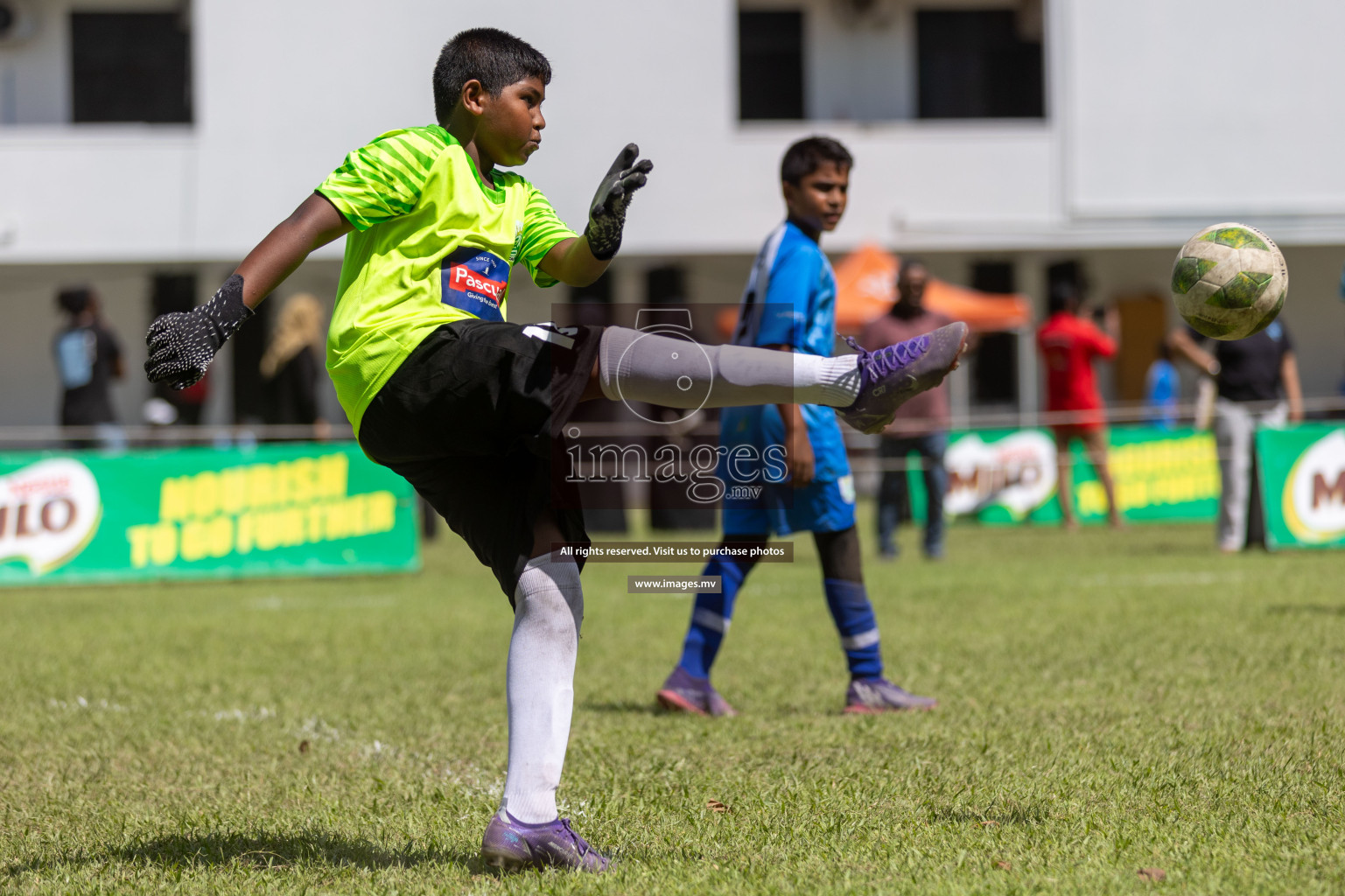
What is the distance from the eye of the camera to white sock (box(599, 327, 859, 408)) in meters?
3.15

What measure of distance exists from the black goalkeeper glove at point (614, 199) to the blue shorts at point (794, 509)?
2.31 m

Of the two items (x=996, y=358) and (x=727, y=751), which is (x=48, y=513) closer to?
(x=727, y=751)

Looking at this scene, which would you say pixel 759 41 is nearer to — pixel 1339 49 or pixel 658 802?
pixel 1339 49

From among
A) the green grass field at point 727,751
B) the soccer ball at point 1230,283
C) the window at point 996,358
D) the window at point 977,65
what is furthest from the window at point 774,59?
the soccer ball at point 1230,283

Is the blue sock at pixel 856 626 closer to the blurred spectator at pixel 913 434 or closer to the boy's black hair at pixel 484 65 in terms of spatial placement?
the boy's black hair at pixel 484 65

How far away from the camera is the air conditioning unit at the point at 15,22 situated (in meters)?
23.0

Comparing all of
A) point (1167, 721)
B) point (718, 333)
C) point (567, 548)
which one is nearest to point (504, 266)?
point (567, 548)

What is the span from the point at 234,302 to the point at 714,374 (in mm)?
975

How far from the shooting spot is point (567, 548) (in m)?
Result: 3.36

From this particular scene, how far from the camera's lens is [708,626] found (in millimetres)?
5680

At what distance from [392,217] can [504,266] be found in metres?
0.29

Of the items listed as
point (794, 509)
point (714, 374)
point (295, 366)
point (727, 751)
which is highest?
point (295, 366)

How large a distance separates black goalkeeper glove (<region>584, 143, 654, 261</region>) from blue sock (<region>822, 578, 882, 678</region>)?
101 inches

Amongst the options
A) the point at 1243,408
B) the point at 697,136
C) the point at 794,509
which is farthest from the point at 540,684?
the point at 697,136
